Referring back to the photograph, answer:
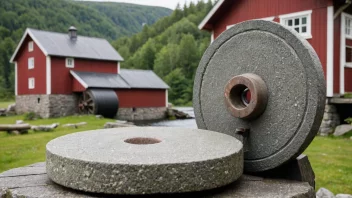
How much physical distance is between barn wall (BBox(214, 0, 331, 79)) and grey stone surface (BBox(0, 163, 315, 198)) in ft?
30.2

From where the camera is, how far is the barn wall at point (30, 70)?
2248 cm

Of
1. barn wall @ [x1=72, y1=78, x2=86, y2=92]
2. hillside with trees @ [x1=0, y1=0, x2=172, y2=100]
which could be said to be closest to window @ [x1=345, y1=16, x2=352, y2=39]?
barn wall @ [x1=72, y1=78, x2=86, y2=92]

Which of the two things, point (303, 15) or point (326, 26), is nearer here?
point (326, 26)

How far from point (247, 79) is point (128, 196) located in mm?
1515

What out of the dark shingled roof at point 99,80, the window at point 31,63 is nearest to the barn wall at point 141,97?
the dark shingled roof at point 99,80

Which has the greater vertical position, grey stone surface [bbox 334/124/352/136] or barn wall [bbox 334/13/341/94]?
barn wall [bbox 334/13/341/94]

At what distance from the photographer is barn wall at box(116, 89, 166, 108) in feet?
78.3

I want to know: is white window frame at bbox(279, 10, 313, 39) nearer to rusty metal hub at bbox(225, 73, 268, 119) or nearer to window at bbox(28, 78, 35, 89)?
rusty metal hub at bbox(225, 73, 268, 119)

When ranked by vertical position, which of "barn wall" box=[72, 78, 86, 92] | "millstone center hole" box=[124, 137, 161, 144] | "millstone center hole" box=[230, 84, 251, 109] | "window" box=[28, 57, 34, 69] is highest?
"window" box=[28, 57, 34, 69]

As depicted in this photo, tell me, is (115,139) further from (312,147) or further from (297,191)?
(312,147)

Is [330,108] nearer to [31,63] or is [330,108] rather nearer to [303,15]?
[303,15]

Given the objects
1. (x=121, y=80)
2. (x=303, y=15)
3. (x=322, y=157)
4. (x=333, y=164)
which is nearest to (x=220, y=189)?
(x=333, y=164)

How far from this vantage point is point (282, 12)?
Answer: 11859 mm

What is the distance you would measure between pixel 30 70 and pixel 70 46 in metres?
3.63
